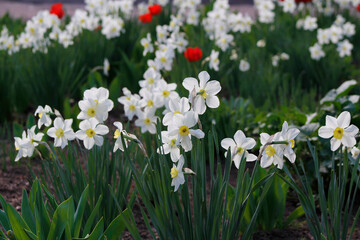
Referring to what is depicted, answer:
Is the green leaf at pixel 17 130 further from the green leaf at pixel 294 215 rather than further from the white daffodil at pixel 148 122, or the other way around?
the green leaf at pixel 294 215

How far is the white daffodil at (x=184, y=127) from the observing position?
5.06 feet

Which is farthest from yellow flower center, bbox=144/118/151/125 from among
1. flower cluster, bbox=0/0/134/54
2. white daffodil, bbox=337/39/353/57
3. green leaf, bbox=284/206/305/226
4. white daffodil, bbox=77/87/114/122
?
white daffodil, bbox=337/39/353/57

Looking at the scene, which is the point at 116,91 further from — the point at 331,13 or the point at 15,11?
the point at 15,11

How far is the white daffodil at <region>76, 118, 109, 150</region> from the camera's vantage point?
6.05 ft

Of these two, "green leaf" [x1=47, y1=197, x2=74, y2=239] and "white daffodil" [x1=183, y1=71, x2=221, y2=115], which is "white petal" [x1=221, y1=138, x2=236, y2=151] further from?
"green leaf" [x1=47, y1=197, x2=74, y2=239]

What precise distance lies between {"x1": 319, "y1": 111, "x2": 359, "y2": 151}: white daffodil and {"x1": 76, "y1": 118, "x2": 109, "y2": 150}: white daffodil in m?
0.71

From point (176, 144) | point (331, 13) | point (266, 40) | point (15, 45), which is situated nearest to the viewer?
point (176, 144)

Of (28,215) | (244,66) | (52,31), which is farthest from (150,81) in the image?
(52,31)

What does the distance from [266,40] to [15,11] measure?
4.81 meters

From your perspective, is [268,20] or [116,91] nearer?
[116,91]

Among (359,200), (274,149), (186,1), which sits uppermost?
(186,1)

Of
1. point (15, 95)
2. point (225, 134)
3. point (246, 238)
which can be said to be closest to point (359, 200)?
point (225, 134)

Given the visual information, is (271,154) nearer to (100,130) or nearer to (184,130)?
(184,130)

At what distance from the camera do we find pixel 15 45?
4371mm
